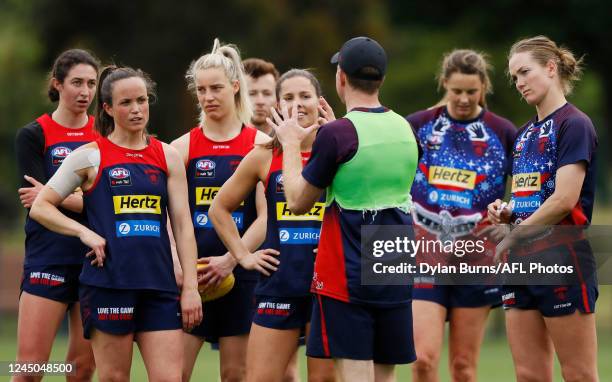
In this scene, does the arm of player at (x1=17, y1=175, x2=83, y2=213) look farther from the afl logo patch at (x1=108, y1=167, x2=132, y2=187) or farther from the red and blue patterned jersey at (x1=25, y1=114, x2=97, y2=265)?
the afl logo patch at (x1=108, y1=167, x2=132, y2=187)

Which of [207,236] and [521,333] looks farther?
[207,236]

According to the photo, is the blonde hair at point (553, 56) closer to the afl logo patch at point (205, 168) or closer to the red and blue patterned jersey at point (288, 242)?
the red and blue patterned jersey at point (288, 242)

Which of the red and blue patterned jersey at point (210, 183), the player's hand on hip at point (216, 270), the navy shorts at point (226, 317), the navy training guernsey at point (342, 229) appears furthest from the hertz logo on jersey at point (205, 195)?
the navy training guernsey at point (342, 229)

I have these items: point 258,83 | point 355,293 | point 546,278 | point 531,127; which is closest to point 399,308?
Result: point 355,293

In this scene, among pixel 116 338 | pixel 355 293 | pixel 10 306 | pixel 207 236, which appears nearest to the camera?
pixel 355 293

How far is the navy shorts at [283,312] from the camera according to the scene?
6871mm

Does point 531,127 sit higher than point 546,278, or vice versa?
point 531,127

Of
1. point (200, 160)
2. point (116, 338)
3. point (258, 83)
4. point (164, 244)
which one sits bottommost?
point (116, 338)

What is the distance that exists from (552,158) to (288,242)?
5.57 ft

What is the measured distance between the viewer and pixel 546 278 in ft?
22.4

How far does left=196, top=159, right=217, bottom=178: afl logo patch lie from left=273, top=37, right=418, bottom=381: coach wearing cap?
158cm

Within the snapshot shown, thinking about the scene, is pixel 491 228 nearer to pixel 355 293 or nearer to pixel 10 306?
pixel 355 293

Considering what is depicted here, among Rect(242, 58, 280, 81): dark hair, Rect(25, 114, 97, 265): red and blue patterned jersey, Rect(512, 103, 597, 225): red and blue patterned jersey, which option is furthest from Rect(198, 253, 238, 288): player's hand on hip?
Rect(242, 58, 280, 81): dark hair

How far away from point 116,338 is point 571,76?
128 inches
